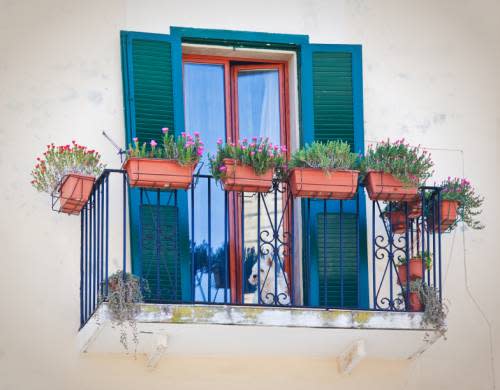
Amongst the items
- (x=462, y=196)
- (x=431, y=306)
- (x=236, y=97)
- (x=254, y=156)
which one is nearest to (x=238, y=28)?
(x=236, y=97)

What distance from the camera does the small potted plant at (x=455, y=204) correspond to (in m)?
10.5

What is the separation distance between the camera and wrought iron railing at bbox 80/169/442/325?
10.2 m

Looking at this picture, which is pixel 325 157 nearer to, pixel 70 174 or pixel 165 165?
pixel 165 165

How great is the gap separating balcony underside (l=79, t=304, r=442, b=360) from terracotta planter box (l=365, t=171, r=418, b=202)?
2.65 ft

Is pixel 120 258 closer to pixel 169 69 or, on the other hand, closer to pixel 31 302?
pixel 31 302

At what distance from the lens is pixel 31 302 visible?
33.8 ft

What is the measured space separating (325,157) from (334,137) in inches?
38.7

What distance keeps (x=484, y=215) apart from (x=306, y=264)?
152 centimetres

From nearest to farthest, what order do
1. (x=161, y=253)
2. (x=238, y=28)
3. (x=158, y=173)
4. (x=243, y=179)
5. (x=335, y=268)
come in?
(x=158, y=173)
(x=243, y=179)
(x=161, y=253)
(x=335, y=268)
(x=238, y=28)

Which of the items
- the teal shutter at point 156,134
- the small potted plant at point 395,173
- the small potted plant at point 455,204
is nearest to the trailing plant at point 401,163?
the small potted plant at point 395,173

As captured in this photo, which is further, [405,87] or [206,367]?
[405,87]

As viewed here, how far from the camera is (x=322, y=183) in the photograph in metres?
9.98

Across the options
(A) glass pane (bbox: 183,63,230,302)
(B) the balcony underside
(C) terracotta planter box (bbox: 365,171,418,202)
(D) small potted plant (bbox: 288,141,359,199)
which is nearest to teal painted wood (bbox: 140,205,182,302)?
(A) glass pane (bbox: 183,63,230,302)

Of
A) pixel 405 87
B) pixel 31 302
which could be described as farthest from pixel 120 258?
pixel 405 87
